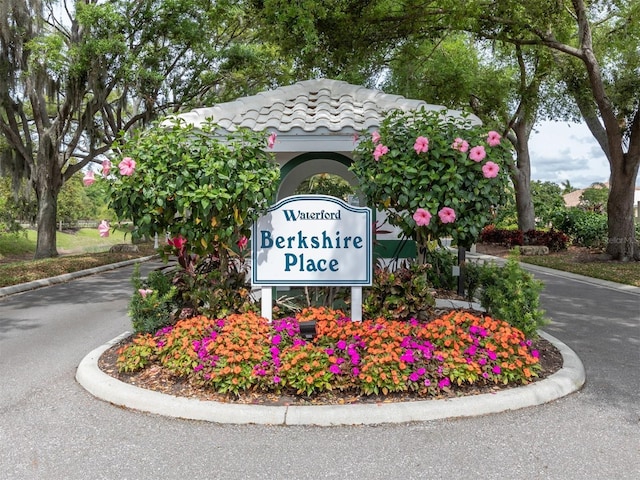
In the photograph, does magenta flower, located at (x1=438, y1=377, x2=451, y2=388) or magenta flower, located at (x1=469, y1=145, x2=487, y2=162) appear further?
magenta flower, located at (x1=469, y1=145, x2=487, y2=162)

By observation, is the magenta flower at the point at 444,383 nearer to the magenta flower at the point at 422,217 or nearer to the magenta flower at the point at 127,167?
the magenta flower at the point at 422,217

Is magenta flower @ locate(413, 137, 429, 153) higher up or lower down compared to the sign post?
higher up

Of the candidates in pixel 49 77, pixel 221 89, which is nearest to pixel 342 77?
pixel 221 89

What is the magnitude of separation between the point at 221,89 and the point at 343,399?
17433mm

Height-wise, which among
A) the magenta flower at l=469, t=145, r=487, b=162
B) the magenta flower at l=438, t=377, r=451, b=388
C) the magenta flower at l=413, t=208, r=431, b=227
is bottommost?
the magenta flower at l=438, t=377, r=451, b=388

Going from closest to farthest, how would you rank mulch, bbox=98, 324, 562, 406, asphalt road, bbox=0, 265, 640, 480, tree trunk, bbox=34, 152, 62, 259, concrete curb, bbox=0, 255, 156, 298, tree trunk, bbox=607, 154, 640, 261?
asphalt road, bbox=0, 265, 640, 480 → mulch, bbox=98, 324, 562, 406 → concrete curb, bbox=0, 255, 156, 298 → tree trunk, bbox=607, 154, 640, 261 → tree trunk, bbox=34, 152, 62, 259

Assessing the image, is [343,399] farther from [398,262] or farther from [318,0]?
[318,0]

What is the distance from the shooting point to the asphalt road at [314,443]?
3.08 metres

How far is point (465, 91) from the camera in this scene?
1747 cm

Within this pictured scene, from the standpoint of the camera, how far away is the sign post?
5.23 m

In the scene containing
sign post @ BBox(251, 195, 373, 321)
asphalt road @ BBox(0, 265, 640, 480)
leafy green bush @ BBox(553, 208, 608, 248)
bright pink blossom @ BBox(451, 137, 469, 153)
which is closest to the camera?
asphalt road @ BBox(0, 265, 640, 480)

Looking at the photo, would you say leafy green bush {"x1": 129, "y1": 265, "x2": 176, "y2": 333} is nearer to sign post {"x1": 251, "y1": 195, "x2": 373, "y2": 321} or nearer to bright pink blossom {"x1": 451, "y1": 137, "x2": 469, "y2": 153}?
sign post {"x1": 251, "y1": 195, "x2": 373, "y2": 321}

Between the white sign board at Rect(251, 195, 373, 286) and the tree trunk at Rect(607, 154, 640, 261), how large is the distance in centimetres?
1293

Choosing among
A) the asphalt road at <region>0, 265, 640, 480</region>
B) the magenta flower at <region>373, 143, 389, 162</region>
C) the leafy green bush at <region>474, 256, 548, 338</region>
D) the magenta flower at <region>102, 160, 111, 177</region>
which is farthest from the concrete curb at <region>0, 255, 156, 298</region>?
the leafy green bush at <region>474, 256, 548, 338</region>
